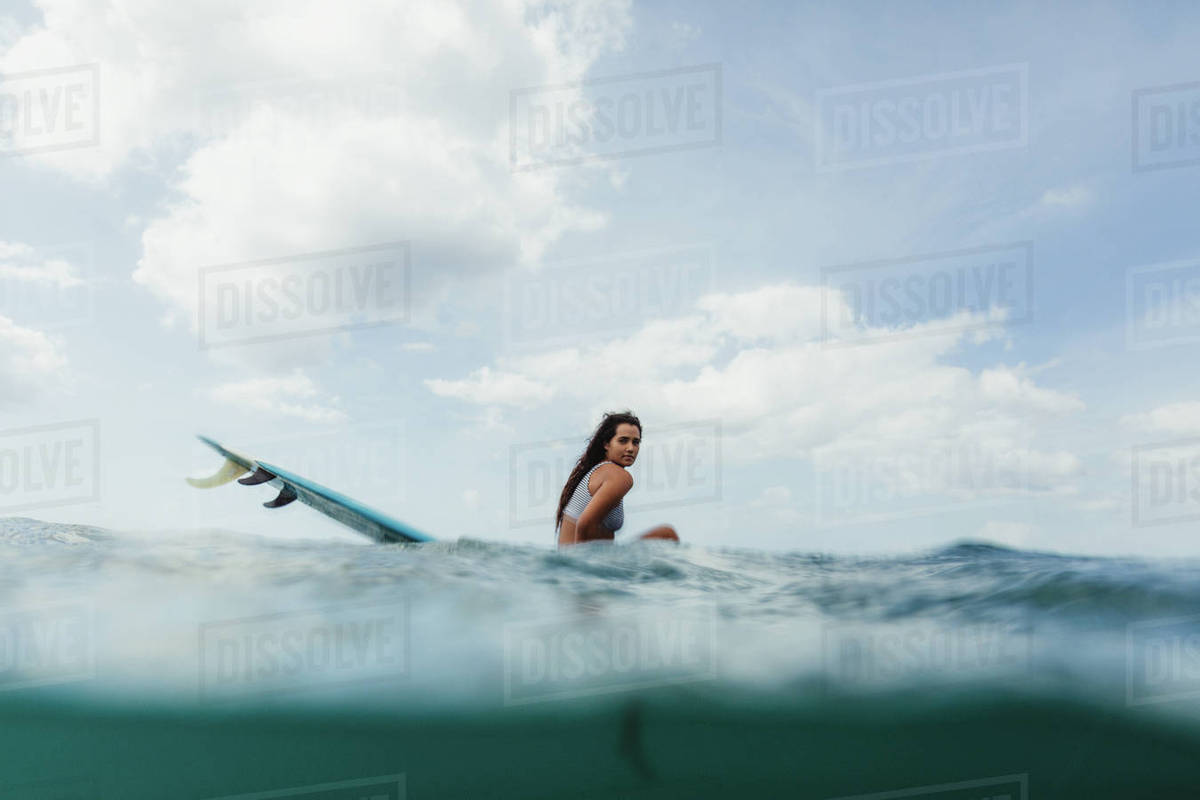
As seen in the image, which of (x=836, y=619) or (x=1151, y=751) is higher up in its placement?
(x=836, y=619)

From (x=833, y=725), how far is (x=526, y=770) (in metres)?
3.65

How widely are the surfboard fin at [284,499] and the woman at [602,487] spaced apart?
306cm

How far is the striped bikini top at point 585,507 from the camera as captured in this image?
17.4 ft

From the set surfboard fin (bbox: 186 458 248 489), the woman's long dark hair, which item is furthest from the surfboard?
the woman's long dark hair

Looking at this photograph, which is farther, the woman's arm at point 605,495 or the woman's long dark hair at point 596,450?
the woman's long dark hair at point 596,450

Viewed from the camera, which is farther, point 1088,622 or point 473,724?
point 473,724

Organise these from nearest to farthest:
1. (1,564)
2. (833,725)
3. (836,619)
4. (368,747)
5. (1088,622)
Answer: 1. (1088,622)
2. (836,619)
3. (1,564)
4. (833,725)
5. (368,747)

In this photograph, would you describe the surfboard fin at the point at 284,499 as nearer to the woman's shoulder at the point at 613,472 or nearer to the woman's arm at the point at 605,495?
the woman's arm at the point at 605,495

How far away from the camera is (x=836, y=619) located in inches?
219

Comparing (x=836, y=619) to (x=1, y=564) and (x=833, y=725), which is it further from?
(x=1, y=564)

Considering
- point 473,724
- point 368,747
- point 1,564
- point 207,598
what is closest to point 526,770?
point 473,724

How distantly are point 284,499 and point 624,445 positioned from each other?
380 cm

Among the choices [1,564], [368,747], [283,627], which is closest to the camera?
[283,627]

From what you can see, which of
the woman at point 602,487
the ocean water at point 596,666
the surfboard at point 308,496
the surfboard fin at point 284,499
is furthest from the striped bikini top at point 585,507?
the surfboard fin at point 284,499
